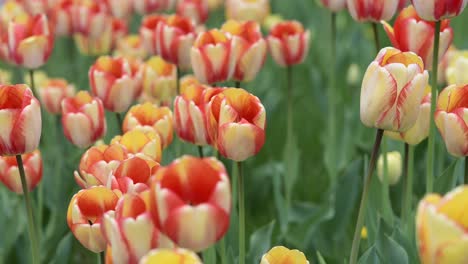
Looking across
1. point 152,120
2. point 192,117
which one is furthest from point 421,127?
point 152,120

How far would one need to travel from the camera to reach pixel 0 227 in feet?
6.66

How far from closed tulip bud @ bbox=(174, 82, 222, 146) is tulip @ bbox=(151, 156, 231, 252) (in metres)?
0.49

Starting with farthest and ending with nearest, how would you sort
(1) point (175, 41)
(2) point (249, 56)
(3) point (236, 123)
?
(1) point (175, 41) < (2) point (249, 56) < (3) point (236, 123)

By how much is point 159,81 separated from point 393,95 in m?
1.08

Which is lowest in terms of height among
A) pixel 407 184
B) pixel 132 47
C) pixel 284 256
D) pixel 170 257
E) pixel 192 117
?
pixel 132 47

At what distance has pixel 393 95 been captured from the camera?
1.22 meters

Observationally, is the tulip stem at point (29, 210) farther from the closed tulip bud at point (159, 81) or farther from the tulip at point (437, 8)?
the closed tulip bud at point (159, 81)

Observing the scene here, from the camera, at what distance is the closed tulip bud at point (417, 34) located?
156cm

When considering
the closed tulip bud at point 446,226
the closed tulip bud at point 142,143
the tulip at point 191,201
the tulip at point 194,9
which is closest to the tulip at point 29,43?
the tulip at point 194,9

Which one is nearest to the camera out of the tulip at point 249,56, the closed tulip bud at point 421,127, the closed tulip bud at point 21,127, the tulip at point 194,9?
the closed tulip bud at point 21,127

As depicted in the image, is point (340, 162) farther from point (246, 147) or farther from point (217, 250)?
point (246, 147)

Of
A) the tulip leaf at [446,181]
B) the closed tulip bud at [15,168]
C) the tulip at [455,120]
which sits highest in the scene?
the tulip at [455,120]

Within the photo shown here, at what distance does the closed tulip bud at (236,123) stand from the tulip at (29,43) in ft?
3.33

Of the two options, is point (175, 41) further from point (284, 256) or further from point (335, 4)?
point (284, 256)
